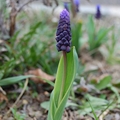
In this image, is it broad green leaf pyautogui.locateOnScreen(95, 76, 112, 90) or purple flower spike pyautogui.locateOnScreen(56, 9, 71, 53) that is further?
broad green leaf pyautogui.locateOnScreen(95, 76, 112, 90)

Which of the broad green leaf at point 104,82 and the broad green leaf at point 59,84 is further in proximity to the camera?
the broad green leaf at point 104,82

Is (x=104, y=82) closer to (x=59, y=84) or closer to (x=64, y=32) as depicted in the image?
(x=59, y=84)

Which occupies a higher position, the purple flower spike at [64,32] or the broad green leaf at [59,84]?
the purple flower spike at [64,32]

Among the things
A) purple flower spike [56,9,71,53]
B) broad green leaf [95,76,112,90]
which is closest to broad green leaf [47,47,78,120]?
purple flower spike [56,9,71,53]

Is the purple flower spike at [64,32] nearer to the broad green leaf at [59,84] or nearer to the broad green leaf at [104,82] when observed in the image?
the broad green leaf at [59,84]

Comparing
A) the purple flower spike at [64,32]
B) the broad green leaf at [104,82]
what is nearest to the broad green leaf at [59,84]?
the purple flower spike at [64,32]

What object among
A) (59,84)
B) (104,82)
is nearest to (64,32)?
(59,84)

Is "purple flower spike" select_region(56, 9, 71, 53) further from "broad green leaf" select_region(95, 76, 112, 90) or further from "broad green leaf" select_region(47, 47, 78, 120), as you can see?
"broad green leaf" select_region(95, 76, 112, 90)

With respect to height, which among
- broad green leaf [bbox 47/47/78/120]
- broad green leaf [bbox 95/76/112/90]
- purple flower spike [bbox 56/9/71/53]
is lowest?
broad green leaf [bbox 95/76/112/90]

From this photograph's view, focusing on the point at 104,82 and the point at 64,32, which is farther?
the point at 104,82

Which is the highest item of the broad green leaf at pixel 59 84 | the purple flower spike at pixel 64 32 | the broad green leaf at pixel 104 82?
the purple flower spike at pixel 64 32

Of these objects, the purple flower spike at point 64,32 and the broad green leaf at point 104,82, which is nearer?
the purple flower spike at point 64,32

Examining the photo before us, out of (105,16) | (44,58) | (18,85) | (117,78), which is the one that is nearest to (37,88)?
(18,85)
